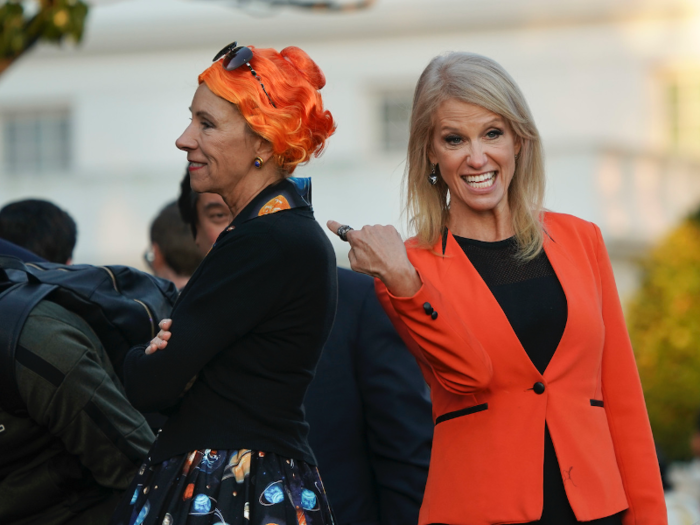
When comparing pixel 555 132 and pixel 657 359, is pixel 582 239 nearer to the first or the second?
pixel 657 359

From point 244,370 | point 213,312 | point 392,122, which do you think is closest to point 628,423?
point 244,370

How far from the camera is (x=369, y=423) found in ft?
11.4

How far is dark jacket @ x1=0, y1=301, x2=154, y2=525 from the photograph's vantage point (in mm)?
3049

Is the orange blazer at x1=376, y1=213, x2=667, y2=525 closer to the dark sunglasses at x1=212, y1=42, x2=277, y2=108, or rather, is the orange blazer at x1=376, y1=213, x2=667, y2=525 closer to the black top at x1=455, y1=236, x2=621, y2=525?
the black top at x1=455, y1=236, x2=621, y2=525

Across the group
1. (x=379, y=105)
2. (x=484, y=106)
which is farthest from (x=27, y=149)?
(x=484, y=106)

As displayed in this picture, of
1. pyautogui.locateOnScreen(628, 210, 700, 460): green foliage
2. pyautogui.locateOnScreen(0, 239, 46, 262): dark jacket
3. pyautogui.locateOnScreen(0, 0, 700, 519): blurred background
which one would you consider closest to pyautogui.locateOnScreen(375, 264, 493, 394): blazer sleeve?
pyautogui.locateOnScreen(0, 239, 46, 262): dark jacket

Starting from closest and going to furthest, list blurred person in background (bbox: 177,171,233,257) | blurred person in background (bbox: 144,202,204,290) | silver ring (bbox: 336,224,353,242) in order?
silver ring (bbox: 336,224,353,242)
blurred person in background (bbox: 177,171,233,257)
blurred person in background (bbox: 144,202,204,290)

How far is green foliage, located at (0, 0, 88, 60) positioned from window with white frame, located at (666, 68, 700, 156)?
38.6ft

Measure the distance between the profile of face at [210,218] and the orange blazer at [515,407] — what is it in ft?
5.41

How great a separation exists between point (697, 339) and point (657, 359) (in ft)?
1.79

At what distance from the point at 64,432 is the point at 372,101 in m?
13.9

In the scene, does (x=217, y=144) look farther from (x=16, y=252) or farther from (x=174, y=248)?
(x=174, y=248)

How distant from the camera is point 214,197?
441cm

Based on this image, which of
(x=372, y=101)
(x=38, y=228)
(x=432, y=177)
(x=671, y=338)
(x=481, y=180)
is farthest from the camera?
(x=372, y=101)
